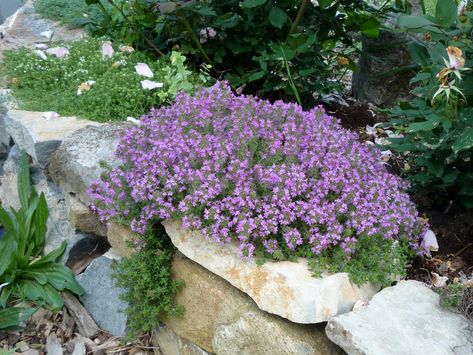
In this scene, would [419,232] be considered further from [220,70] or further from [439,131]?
[220,70]

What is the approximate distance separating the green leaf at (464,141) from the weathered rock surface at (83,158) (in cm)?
158

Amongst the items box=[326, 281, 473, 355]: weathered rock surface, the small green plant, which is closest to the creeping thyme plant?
box=[326, 281, 473, 355]: weathered rock surface

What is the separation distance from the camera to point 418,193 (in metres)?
2.82

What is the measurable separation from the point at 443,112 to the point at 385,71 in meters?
2.03

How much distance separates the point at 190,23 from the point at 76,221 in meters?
1.37

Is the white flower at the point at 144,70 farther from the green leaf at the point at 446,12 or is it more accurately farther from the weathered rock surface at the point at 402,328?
the weathered rock surface at the point at 402,328

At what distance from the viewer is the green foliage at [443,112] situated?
208cm

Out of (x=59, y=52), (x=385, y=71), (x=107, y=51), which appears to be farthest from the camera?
(x=385, y=71)

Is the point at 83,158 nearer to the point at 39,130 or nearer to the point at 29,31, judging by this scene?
the point at 39,130

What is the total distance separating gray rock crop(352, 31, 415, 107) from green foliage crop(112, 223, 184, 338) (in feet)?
7.57

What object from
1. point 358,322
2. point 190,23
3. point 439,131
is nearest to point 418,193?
point 439,131

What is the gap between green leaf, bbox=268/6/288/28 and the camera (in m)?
3.06

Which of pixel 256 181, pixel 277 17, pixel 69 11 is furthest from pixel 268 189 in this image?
pixel 69 11

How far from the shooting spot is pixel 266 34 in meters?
3.44
